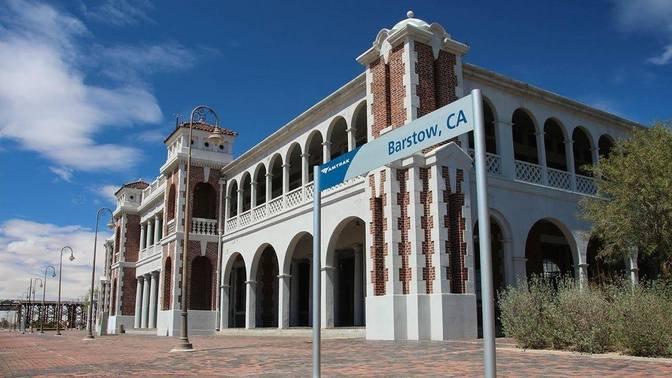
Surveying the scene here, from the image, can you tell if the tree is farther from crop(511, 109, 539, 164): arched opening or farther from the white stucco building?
crop(511, 109, 539, 164): arched opening

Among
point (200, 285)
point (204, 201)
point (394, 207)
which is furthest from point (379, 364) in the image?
point (204, 201)

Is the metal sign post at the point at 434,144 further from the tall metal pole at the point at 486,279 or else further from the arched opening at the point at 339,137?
the arched opening at the point at 339,137

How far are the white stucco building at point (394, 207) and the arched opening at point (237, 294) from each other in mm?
87

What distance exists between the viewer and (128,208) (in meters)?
40.8

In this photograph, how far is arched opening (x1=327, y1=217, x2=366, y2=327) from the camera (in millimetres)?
22734

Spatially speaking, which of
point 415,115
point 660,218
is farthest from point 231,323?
point 660,218

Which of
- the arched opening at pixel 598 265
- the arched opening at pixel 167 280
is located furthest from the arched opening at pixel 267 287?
the arched opening at pixel 598 265

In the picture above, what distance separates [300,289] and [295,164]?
230 inches

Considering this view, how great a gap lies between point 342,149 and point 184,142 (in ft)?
31.4

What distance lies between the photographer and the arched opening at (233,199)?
97.1 feet

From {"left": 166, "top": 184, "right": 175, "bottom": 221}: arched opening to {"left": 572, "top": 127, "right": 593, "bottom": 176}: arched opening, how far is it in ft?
63.5

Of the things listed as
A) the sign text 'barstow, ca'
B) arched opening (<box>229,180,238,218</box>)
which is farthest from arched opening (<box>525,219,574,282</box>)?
the sign text 'barstow, ca'

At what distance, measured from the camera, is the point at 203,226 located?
2902 cm

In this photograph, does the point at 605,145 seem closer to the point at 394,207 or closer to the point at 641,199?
the point at 641,199
